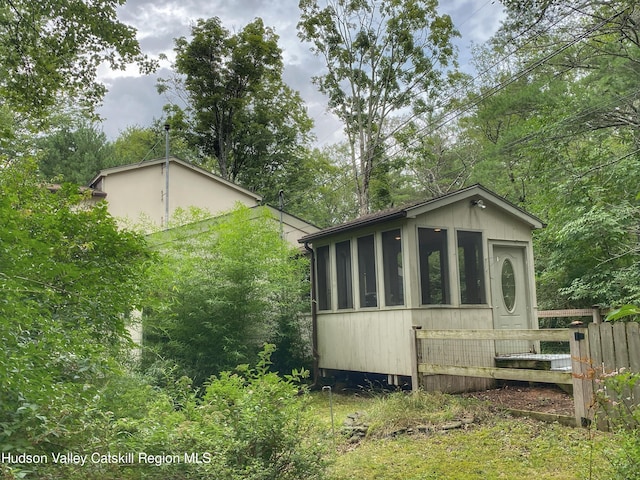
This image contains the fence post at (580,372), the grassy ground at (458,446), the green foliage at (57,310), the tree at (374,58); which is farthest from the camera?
the tree at (374,58)

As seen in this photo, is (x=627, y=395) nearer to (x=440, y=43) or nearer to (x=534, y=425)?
(x=534, y=425)

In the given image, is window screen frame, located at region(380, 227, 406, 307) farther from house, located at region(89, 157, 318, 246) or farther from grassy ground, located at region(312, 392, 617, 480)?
house, located at region(89, 157, 318, 246)

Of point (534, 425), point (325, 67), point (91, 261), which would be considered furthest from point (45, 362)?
point (325, 67)

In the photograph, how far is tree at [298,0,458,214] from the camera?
19.3 metres

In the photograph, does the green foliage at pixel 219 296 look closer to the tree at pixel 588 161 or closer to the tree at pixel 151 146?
the tree at pixel 588 161

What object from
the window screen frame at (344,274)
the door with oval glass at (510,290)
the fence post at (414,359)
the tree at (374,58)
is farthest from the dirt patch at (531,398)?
the tree at (374,58)

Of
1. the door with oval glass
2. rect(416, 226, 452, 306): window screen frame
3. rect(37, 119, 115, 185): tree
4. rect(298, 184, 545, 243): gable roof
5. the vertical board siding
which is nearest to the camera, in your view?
the vertical board siding

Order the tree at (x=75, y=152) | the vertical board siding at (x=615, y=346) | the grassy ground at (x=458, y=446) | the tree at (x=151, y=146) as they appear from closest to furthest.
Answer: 1. the grassy ground at (x=458, y=446)
2. the vertical board siding at (x=615, y=346)
3. the tree at (x=75, y=152)
4. the tree at (x=151, y=146)

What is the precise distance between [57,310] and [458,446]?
11.9ft

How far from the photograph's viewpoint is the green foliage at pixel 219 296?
8.46 meters

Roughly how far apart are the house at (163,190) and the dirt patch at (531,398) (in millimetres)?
9184

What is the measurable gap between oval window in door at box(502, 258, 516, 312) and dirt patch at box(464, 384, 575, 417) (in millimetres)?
1328

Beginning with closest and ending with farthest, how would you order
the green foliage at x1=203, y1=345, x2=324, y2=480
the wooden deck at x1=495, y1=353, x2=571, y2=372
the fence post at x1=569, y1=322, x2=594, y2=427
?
the green foliage at x1=203, y1=345, x2=324, y2=480 → the fence post at x1=569, y1=322, x2=594, y2=427 → the wooden deck at x1=495, y1=353, x2=571, y2=372

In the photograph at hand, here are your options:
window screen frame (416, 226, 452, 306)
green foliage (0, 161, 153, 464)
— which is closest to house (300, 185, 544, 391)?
window screen frame (416, 226, 452, 306)
